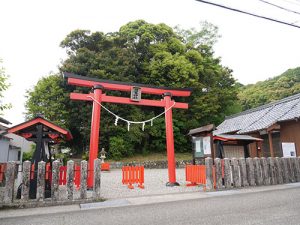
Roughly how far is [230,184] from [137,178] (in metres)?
4.02

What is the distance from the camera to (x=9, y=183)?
19.1ft

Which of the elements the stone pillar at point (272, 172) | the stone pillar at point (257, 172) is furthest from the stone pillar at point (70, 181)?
the stone pillar at point (272, 172)

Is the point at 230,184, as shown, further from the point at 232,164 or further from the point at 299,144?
the point at 299,144

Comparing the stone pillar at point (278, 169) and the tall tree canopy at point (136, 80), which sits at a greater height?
the tall tree canopy at point (136, 80)

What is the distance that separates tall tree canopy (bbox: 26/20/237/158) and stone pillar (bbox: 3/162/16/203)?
15114 millimetres

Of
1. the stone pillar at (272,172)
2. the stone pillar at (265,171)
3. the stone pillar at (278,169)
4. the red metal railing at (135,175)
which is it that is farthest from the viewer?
the red metal railing at (135,175)

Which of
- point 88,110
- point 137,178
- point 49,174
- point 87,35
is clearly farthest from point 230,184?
point 87,35

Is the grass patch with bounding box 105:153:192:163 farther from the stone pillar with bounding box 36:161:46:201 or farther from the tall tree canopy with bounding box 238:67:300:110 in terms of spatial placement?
the tall tree canopy with bounding box 238:67:300:110

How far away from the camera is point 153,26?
90.1ft

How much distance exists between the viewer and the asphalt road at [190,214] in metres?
4.23

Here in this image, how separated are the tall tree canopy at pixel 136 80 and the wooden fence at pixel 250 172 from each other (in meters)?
14.3

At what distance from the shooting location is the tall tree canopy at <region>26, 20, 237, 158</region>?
21844mm

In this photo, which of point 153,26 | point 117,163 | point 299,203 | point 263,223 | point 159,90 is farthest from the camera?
point 153,26

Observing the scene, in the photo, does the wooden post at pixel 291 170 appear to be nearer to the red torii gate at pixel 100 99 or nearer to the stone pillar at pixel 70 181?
the red torii gate at pixel 100 99
